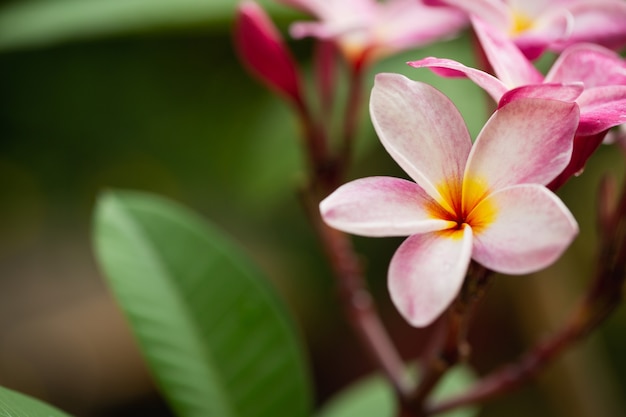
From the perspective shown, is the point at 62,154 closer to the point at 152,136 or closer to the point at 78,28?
the point at 152,136

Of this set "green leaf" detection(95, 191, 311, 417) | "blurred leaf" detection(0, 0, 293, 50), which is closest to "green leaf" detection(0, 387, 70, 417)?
"green leaf" detection(95, 191, 311, 417)

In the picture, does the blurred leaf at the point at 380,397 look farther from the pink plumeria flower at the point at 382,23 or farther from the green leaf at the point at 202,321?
the pink plumeria flower at the point at 382,23

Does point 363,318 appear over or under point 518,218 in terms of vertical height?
under

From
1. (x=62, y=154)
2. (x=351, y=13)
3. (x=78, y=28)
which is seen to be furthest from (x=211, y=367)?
(x=62, y=154)

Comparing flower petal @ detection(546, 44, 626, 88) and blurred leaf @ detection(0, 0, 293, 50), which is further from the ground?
blurred leaf @ detection(0, 0, 293, 50)

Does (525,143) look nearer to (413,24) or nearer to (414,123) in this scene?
(414,123)

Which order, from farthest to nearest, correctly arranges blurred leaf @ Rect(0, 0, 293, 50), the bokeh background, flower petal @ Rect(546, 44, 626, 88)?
1. the bokeh background
2. blurred leaf @ Rect(0, 0, 293, 50)
3. flower petal @ Rect(546, 44, 626, 88)

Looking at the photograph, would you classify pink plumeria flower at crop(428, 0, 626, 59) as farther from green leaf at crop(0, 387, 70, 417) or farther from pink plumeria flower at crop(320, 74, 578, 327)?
green leaf at crop(0, 387, 70, 417)

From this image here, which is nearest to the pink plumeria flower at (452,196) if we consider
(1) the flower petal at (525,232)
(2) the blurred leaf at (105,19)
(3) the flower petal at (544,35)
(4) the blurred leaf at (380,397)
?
(1) the flower petal at (525,232)
